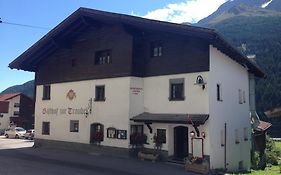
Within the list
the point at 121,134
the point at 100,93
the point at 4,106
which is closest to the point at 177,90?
the point at 121,134

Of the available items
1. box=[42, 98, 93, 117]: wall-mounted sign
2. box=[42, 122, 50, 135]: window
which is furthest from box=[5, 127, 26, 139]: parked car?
box=[42, 98, 93, 117]: wall-mounted sign

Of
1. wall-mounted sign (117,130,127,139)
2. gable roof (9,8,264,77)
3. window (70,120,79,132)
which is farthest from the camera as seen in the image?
window (70,120,79,132)

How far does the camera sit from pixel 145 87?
25266mm

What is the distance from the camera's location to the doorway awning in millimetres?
20766

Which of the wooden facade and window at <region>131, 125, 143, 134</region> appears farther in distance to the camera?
window at <region>131, 125, 143, 134</region>

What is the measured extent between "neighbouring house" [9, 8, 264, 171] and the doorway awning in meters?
0.07

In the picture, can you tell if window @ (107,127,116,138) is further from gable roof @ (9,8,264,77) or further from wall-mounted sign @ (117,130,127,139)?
gable roof @ (9,8,264,77)

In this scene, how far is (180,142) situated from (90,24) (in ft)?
36.5

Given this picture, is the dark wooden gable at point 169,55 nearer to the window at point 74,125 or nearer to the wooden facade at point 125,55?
the wooden facade at point 125,55

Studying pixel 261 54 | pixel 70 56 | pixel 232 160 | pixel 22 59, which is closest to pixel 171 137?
pixel 232 160

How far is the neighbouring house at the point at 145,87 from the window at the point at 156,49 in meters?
0.03

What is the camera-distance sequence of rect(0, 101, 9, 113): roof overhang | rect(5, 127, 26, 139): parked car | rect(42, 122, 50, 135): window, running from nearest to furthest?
rect(42, 122, 50, 135): window → rect(5, 127, 26, 139): parked car → rect(0, 101, 9, 113): roof overhang

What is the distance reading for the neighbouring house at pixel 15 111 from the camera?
6581cm

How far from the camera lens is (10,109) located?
6681cm
